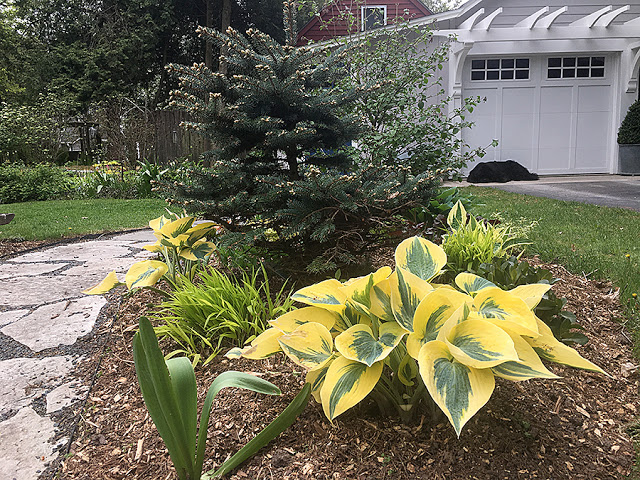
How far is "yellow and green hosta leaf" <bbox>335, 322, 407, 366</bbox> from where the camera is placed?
120 centimetres

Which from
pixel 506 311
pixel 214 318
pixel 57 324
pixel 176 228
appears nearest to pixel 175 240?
pixel 176 228

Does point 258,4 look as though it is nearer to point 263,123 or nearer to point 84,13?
point 84,13

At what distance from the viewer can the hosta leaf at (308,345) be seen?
4.33 ft

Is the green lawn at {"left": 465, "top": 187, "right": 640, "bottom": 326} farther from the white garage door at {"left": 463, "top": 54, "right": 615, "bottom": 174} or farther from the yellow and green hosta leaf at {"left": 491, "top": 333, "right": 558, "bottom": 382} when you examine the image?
the white garage door at {"left": 463, "top": 54, "right": 615, "bottom": 174}

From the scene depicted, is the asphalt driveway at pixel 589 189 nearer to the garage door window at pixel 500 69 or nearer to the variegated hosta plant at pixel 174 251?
the garage door window at pixel 500 69

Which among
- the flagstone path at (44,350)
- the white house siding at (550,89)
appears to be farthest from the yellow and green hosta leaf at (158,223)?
the white house siding at (550,89)

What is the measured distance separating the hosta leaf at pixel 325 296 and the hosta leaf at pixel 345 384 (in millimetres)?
183

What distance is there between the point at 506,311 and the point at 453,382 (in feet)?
0.91

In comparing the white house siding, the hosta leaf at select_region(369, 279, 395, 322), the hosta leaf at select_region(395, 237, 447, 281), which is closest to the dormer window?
the white house siding

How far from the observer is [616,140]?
10273mm

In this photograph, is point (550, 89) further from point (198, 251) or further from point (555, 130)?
point (198, 251)

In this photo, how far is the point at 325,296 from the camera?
56.4 inches

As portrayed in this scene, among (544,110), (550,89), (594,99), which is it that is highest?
(550,89)

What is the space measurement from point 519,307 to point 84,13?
19652 millimetres
